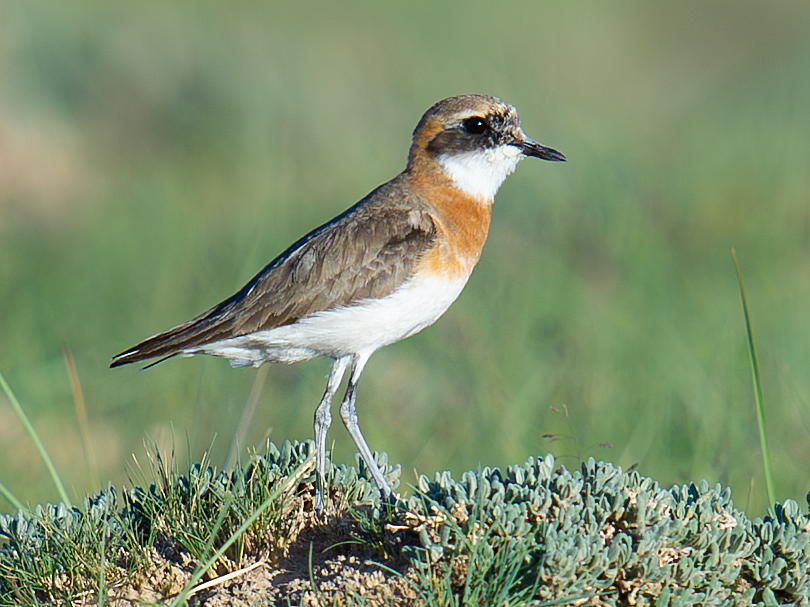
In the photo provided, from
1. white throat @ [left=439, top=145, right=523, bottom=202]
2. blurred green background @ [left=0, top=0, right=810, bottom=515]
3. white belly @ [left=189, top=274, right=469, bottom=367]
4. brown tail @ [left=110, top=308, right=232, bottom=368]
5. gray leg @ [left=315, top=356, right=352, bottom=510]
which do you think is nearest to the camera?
gray leg @ [left=315, top=356, right=352, bottom=510]

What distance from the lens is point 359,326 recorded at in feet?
16.7

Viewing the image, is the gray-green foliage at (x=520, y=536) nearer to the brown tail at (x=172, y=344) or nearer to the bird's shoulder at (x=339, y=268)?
the brown tail at (x=172, y=344)

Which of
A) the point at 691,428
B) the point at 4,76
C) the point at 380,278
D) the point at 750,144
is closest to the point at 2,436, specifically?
the point at 380,278

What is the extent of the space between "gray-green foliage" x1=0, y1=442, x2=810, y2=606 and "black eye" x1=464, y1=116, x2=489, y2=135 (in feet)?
7.24

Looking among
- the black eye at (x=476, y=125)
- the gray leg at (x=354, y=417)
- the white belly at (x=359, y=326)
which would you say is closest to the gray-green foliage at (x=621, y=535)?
the gray leg at (x=354, y=417)

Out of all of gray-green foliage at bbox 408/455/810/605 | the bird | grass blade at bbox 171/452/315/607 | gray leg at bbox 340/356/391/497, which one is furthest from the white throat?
gray-green foliage at bbox 408/455/810/605

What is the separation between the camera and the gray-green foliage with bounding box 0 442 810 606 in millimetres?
3553

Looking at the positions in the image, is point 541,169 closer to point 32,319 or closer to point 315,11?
point 32,319

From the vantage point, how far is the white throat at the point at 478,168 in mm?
5684

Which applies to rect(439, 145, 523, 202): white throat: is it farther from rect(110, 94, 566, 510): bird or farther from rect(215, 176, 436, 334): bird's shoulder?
rect(215, 176, 436, 334): bird's shoulder

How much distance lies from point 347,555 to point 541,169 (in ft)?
21.7

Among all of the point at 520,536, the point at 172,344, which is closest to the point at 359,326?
the point at 172,344

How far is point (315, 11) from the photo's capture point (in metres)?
19.2

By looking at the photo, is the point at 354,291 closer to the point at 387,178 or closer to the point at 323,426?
the point at 323,426
